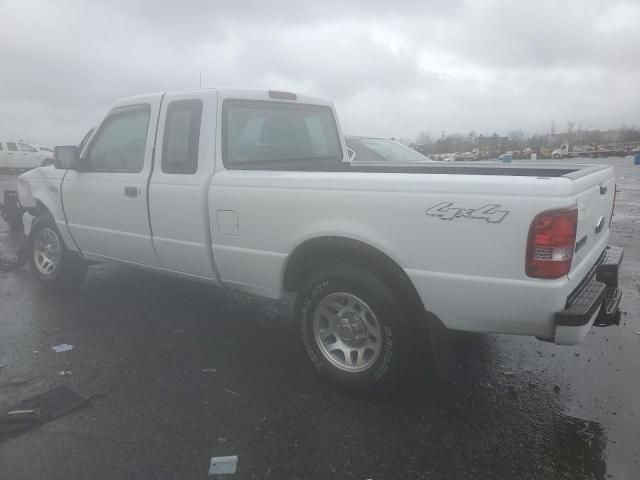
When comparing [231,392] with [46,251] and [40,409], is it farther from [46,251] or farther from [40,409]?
[46,251]

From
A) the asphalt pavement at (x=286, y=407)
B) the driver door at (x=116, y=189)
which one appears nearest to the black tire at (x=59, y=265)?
the driver door at (x=116, y=189)

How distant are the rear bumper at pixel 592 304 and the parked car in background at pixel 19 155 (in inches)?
1257

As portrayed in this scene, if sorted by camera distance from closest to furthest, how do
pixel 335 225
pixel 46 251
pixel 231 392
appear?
pixel 335 225 < pixel 231 392 < pixel 46 251

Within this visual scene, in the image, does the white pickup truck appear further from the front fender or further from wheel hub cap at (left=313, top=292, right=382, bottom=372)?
the front fender

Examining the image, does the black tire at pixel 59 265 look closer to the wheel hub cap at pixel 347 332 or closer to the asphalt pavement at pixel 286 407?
the asphalt pavement at pixel 286 407

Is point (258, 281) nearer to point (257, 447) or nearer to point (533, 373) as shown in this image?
point (257, 447)

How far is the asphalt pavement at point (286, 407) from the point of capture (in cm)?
262

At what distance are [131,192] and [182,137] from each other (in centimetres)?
72

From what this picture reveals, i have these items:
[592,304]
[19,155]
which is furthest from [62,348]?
[19,155]

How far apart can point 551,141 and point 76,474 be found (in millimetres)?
129595

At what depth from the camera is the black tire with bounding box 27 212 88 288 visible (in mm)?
5516

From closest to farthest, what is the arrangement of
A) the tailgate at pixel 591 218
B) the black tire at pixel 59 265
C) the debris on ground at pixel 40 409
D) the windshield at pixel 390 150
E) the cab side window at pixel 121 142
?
1. the tailgate at pixel 591 218
2. the debris on ground at pixel 40 409
3. the cab side window at pixel 121 142
4. the black tire at pixel 59 265
5. the windshield at pixel 390 150

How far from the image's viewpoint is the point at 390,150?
898cm

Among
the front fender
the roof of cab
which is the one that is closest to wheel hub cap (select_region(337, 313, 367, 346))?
the roof of cab
